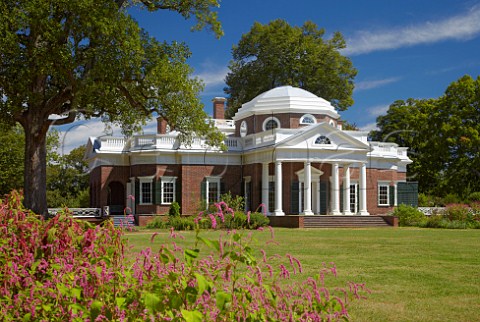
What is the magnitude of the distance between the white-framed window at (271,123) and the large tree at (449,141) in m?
Answer: 15.8

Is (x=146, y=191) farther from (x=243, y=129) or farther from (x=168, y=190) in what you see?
(x=243, y=129)

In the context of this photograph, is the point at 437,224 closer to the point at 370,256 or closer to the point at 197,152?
the point at 197,152

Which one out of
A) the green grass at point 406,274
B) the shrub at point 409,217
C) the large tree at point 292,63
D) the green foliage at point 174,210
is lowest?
the green grass at point 406,274

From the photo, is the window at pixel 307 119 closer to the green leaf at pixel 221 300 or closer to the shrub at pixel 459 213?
the shrub at pixel 459 213

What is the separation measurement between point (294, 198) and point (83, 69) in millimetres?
17133

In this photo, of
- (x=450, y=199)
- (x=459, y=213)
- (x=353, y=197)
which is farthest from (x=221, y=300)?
(x=450, y=199)

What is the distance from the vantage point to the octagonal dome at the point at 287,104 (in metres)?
39.8

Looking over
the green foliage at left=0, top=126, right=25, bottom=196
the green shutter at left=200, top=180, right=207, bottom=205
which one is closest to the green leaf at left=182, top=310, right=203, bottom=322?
the green shutter at left=200, top=180, right=207, bottom=205

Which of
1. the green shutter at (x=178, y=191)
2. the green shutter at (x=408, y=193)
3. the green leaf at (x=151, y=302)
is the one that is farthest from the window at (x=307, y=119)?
the green leaf at (x=151, y=302)

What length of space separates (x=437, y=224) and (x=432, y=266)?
71.5 ft

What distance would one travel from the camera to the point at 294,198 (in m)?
37.2

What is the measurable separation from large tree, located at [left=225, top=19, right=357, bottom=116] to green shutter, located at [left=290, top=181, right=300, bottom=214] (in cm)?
2312

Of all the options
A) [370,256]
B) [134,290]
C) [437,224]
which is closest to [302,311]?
[134,290]

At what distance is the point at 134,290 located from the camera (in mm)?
4031
